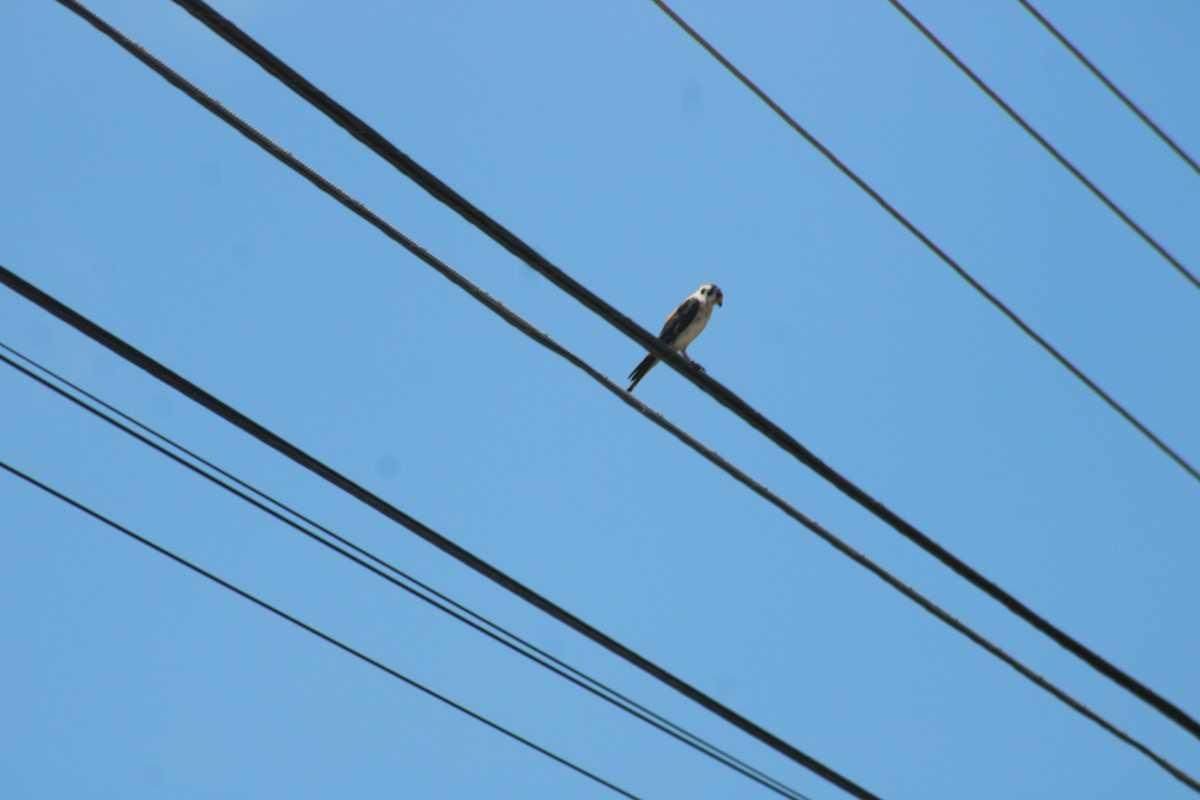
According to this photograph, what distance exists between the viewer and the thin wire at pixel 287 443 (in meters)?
4.83

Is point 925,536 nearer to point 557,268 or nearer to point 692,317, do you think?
point 557,268

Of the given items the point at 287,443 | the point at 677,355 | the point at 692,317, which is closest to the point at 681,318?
the point at 692,317

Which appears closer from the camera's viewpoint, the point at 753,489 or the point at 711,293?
the point at 753,489

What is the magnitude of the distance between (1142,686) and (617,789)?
263cm

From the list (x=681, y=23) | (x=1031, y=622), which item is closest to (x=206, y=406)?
(x=681, y=23)

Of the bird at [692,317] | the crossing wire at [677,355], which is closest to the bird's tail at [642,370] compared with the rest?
the bird at [692,317]

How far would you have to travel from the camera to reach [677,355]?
638 centimetres

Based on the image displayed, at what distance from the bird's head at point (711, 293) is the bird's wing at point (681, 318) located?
111 millimetres

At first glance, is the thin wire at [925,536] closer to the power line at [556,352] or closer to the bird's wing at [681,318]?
the power line at [556,352]

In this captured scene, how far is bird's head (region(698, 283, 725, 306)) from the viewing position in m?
14.9

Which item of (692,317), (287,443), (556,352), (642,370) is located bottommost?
(287,443)

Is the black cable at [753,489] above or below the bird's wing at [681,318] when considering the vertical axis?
below

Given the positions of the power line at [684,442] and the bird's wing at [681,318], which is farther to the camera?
the bird's wing at [681,318]

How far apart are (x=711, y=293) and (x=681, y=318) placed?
43 cm
